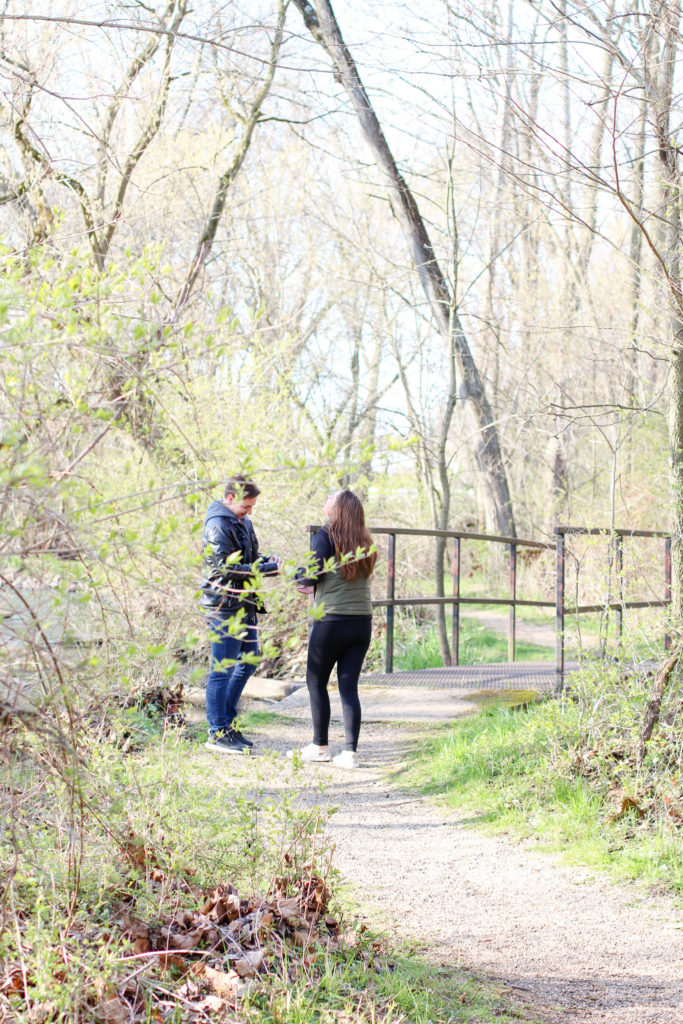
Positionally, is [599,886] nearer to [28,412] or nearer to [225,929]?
[225,929]

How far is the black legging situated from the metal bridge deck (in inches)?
77.8

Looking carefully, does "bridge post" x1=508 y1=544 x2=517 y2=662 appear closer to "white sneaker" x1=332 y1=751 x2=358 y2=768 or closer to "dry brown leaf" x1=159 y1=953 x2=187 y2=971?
"white sneaker" x1=332 y1=751 x2=358 y2=768

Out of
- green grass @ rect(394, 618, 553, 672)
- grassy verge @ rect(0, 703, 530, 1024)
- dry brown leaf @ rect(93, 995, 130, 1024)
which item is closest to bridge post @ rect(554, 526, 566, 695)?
green grass @ rect(394, 618, 553, 672)

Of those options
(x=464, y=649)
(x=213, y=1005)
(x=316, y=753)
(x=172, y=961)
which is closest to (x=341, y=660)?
(x=316, y=753)

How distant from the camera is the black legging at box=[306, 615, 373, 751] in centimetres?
613

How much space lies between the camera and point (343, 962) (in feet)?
10.8

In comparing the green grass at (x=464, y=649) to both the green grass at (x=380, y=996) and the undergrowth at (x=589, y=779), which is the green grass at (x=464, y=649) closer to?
the undergrowth at (x=589, y=779)

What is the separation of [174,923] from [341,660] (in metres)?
3.12

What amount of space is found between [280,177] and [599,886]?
14064 millimetres

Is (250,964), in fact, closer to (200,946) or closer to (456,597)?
(200,946)

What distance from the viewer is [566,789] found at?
5.27 metres

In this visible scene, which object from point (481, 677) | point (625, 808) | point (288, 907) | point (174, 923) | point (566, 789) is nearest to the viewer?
point (174, 923)

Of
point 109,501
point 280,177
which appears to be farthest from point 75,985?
point 280,177

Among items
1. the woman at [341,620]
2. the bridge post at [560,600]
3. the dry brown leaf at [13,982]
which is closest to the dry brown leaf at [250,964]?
the dry brown leaf at [13,982]
